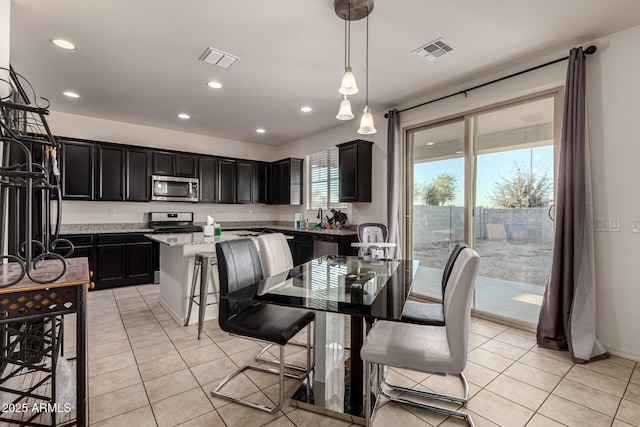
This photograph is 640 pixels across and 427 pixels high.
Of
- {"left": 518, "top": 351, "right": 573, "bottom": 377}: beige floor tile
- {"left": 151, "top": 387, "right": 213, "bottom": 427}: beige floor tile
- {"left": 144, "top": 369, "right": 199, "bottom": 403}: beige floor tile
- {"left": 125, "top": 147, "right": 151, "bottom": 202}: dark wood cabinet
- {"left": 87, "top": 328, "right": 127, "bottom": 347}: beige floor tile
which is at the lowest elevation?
{"left": 518, "top": 351, "right": 573, "bottom": 377}: beige floor tile

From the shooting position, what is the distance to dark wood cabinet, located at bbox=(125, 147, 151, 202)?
5055 mm

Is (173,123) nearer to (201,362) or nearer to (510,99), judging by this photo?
(201,362)

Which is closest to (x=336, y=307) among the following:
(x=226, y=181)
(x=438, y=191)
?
(x=438, y=191)

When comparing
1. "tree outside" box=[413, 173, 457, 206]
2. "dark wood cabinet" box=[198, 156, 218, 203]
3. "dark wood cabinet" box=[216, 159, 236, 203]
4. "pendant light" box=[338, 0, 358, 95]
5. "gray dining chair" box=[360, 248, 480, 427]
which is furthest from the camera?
"dark wood cabinet" box=[216, 159, 236, 203]

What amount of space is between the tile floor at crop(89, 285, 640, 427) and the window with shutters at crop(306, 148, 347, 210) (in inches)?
128

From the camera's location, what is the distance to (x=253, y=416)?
1825 mm

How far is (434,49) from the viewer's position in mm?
2893

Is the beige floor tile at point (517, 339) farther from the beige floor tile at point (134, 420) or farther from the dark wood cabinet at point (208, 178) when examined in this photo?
the dark wood cabinet at point (208, 178)

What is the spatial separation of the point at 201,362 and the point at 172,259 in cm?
141

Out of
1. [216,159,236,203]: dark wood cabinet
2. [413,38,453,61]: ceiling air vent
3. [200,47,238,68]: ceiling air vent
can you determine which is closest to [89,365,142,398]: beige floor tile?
[200,47,238,68]: ceiling air vent

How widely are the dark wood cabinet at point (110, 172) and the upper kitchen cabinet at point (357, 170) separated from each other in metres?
3.60

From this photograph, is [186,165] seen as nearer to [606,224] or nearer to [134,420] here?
[134,420]

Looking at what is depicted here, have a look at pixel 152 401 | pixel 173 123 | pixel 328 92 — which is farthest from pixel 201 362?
pixel 173 123

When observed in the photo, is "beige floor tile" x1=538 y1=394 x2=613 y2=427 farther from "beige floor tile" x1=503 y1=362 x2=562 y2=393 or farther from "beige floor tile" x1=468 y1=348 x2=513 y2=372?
"beige floor tile" x1=468 y1=348 x2=513 y2=372
